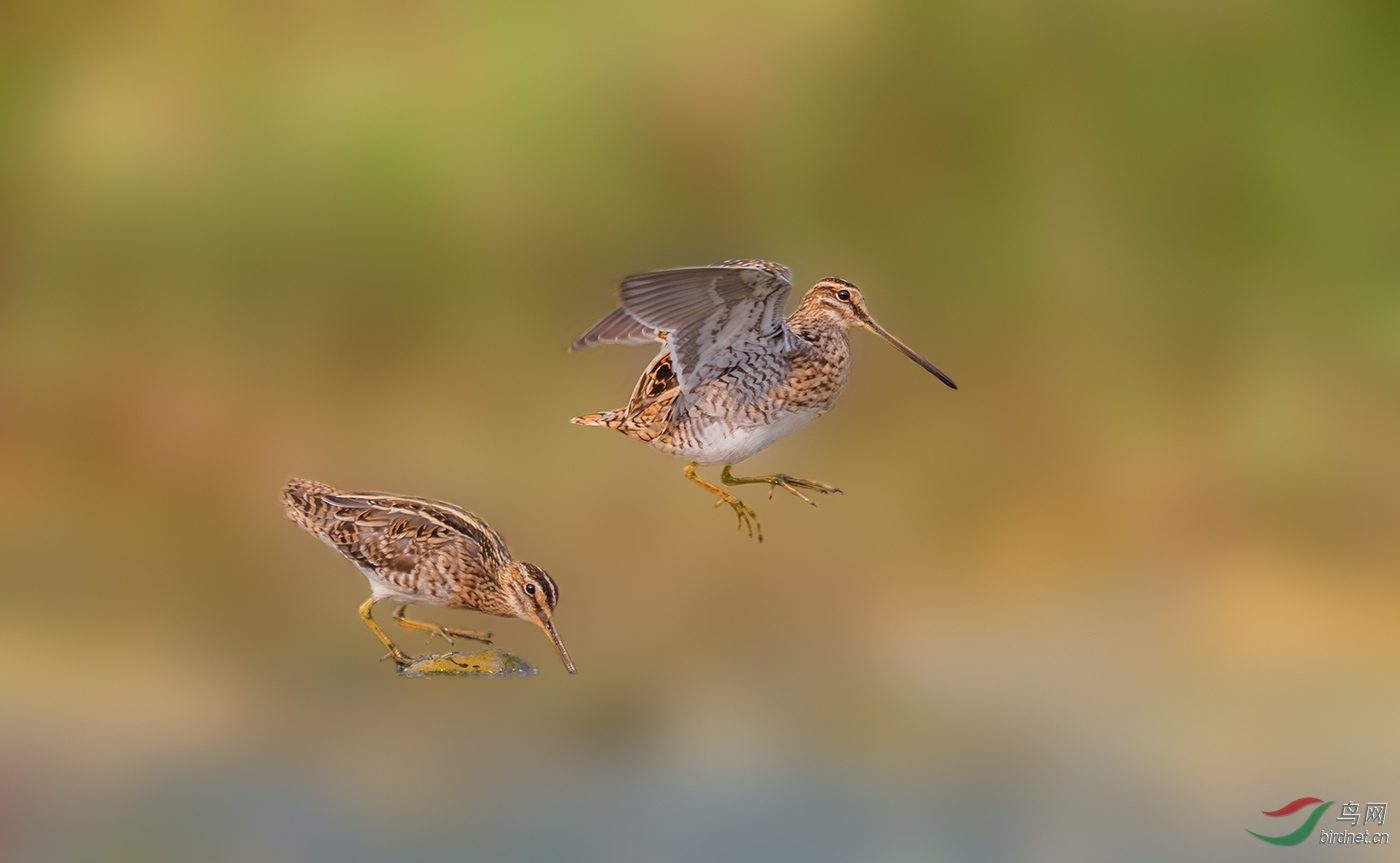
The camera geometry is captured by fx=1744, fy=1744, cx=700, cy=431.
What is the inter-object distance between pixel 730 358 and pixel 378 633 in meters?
1.20

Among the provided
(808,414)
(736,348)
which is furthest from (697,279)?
(808,414)

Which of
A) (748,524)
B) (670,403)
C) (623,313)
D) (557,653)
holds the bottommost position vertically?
(557,653)

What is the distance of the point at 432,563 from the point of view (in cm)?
455

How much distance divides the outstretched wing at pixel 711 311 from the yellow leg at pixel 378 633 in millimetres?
986

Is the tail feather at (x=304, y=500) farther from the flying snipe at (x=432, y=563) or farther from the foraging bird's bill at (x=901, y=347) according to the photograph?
the foraging bird's bill at (x=901, y=347)

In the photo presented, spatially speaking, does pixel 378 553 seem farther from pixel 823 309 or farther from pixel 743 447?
pixel 823 309

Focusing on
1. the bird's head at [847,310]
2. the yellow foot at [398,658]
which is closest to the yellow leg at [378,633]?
the yellow foot at [398,658]

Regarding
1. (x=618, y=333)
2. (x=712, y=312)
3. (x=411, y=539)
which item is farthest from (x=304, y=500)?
(x=712, y=312)

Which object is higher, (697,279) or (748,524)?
(697,279)

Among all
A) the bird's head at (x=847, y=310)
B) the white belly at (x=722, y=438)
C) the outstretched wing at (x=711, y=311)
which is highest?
the bird's head at (x=847, y=310)

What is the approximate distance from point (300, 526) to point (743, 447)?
1278 mm

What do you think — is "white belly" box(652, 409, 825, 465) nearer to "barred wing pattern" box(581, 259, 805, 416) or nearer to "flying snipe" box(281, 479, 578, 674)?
"barred wing pattern" box(581, 259, 805, 416)

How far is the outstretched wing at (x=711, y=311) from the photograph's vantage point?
4.18 metres

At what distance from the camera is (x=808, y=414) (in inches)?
182
